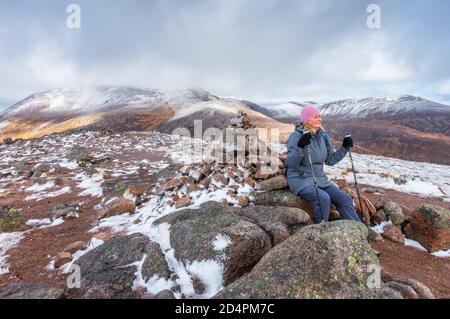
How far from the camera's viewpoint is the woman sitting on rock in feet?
20.4

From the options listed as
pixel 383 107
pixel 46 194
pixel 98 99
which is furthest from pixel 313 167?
pixel 98 99

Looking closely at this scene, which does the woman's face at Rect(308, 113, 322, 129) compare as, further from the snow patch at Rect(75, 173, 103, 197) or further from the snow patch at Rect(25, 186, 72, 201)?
the snow patch at Rect(25, 186, 72, 201)

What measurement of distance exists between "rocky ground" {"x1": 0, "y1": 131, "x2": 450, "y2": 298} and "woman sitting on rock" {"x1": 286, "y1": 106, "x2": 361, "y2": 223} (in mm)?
514

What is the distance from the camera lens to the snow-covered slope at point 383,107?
105125mm

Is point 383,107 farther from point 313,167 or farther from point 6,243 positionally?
point 6,243

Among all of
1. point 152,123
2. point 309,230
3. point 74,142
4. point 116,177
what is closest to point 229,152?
point 309,230

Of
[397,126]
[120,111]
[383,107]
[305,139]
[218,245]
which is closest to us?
[218,245]

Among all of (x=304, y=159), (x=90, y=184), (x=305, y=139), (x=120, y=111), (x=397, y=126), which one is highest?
(x=120, y=111)

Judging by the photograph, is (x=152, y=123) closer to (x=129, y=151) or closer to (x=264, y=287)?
(x=129, y=151)

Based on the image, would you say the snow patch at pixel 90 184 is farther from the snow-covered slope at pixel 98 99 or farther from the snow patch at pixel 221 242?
the snow-covered slope at pixel 98 99

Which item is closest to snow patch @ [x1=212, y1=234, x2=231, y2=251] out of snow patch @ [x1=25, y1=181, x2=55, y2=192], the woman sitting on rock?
the woman sitting on rock

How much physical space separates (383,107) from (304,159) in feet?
437

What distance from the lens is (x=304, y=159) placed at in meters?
6.66
